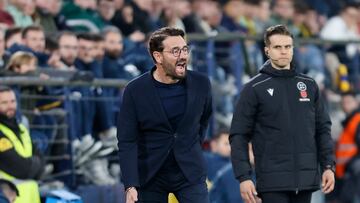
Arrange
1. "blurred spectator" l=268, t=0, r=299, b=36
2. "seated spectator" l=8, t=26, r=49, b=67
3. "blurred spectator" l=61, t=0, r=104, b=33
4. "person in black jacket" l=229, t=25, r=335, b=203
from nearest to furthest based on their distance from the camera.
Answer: "person in black jacket" l=229, t=25, r=335, b=203, "seated spectator" l=8, t=26, r=49, b=67, "blurred spectator" l=61, t=0, r=104, b=33, "blurred spectator" l=268, t=0, r=299, b=36

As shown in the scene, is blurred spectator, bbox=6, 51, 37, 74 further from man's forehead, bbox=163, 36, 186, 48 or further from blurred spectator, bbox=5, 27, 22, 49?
man's forehead, bbox=163, 36, 186, 48

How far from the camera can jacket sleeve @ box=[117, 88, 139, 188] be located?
9148 mm

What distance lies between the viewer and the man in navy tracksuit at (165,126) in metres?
9.27

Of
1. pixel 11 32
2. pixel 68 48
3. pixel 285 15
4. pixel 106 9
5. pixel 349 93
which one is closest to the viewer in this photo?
pixel 11 32

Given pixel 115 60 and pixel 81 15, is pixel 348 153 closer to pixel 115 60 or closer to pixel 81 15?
pixel 115 60

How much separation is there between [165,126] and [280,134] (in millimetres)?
909

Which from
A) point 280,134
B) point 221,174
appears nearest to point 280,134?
point 280,134

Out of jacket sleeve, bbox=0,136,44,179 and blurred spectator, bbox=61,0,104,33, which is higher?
blurred spectator, bbox=61,0,104,33

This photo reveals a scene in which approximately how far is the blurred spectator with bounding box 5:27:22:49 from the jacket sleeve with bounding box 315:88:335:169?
4.90m

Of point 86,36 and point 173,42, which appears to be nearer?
point 173,42

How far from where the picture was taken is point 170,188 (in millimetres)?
9328

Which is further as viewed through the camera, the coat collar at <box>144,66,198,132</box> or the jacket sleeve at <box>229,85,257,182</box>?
the jacket sleeve at <box>229,85,257,182</box>

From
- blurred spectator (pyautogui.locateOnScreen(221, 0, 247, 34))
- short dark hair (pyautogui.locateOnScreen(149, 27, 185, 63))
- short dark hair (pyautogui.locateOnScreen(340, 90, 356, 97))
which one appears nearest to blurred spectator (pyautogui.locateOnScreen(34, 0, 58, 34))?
blurred spectator (pyautogui.locateOnScreen(221, 0, 247, 34))

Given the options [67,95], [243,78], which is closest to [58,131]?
[67,95]
